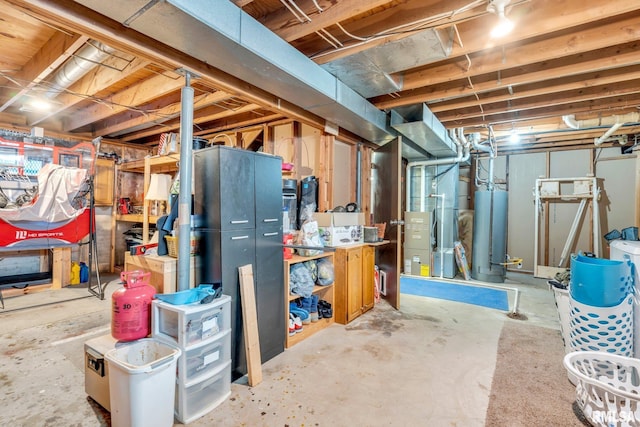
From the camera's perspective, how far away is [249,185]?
2355mm

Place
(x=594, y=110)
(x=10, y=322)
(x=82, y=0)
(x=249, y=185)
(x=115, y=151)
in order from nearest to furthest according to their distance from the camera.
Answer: (x=82, y=0)
(x=249, y=185)
(x=10, y=322)
(x=594, y=110)
(x=115, y=151)

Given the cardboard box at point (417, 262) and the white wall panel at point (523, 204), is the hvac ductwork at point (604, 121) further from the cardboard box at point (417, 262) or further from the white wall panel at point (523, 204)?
the cardboard box at point (417, 262)

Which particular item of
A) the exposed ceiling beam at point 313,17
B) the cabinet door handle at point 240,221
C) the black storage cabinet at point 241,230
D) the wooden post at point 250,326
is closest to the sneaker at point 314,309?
the black storage cabinet at point 241,230

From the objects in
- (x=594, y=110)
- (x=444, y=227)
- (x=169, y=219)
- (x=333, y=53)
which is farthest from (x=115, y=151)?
(x=594, y=110)

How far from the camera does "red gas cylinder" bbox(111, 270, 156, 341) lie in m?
Answer: 1.87

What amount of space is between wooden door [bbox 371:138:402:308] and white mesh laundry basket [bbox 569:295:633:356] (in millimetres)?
1842

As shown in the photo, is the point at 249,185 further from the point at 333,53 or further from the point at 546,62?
the point at 546,62

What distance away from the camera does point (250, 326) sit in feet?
7.34

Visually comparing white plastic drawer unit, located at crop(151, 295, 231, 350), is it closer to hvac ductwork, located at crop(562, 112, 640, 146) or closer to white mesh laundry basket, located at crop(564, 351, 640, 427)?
white mesh laundry basket, located at crop(564, 351, 640, 427)

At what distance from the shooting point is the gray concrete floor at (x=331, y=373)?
183 centimetres

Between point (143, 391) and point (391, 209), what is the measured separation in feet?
10.0

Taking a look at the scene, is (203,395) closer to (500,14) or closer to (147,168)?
(500,14)

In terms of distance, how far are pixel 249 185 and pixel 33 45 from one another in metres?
2.36

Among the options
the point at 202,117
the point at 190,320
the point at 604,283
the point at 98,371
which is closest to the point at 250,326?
the point at 190,320
